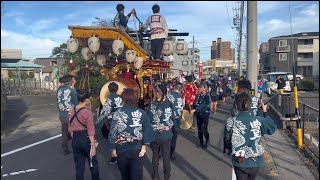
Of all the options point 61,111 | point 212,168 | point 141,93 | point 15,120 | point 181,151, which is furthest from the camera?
point 15,120

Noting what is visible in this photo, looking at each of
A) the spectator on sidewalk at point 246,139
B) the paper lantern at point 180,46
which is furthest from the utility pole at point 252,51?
the paper lantern at point 180,46

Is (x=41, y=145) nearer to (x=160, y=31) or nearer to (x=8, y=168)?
(x=8, y=168)

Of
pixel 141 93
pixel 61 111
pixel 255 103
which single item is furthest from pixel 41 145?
pixel 255 103

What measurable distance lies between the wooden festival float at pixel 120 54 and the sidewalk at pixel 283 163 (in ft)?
11.4

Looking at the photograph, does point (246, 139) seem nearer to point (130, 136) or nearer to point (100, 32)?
point (130, 136)

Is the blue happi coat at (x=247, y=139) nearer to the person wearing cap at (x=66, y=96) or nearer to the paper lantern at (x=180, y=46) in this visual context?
the person wearing cap at (x=66, y=96)

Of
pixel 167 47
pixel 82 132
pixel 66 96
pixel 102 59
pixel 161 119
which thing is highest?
pixel 167 47

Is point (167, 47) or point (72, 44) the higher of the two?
point (167, 47)

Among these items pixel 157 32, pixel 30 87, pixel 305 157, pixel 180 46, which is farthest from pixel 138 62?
A: pixel 30 87

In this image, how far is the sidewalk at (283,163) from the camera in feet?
19.5

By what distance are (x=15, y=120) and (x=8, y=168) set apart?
285 inches

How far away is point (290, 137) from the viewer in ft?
30.5

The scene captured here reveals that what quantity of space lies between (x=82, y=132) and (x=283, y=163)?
4209 millimetres

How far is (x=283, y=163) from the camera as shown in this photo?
6.72 m
